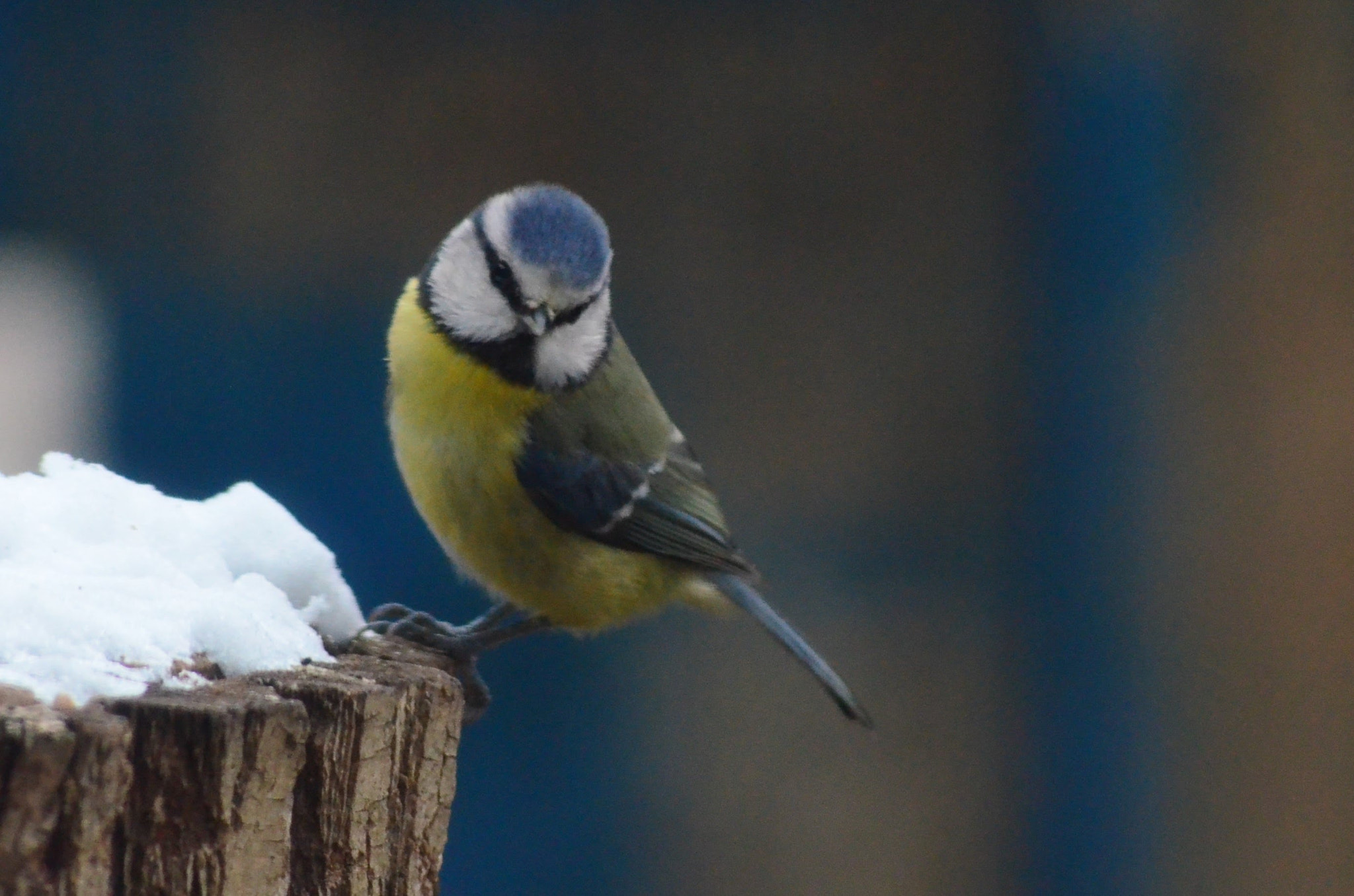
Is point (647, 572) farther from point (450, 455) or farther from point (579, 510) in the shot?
point (450, 455)

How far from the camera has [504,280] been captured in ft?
5.79

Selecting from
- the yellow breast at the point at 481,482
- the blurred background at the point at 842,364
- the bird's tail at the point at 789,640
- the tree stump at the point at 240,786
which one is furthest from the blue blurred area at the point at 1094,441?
the tree stump at the point at 240,786

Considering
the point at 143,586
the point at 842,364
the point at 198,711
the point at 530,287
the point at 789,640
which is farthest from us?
the point at 842,364

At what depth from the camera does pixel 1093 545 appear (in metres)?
3.00

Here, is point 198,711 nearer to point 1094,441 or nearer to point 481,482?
point 481,482

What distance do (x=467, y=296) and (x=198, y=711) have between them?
894 mm

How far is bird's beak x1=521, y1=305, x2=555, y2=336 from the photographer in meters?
1.74

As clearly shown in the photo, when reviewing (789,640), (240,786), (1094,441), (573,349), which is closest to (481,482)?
(573,349)

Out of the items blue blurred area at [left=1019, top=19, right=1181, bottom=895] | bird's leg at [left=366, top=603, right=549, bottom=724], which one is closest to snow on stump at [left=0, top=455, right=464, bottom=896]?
bird's leg at [left=366, top=603, right=549, bottom=724]

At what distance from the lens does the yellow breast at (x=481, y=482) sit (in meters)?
1.82

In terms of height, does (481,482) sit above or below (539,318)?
below

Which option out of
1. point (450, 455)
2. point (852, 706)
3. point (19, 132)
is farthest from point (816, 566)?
point (19, 132)

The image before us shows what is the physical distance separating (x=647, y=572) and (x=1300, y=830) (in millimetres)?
1594

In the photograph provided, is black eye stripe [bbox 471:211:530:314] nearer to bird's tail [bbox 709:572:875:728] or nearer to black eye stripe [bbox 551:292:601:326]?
black eye stripe [bbox 551:292:601:326]
